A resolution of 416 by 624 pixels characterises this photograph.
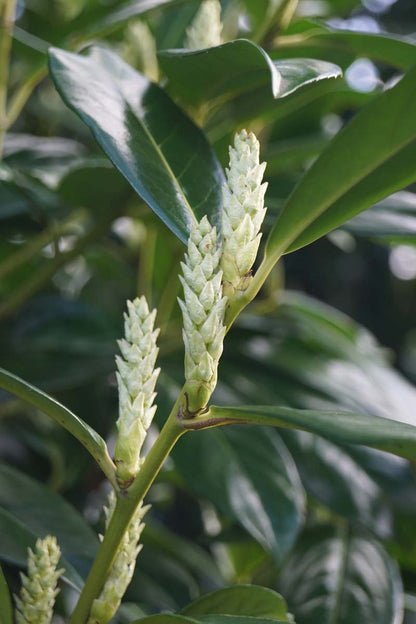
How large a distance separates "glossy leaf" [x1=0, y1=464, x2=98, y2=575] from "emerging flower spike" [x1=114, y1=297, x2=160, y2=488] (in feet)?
0.64

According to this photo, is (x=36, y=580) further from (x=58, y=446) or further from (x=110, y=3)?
(x=110, y=3)

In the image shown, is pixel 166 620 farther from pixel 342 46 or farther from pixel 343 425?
pixel 342 46

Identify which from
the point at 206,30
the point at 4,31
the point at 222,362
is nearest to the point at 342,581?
the point at 222,362

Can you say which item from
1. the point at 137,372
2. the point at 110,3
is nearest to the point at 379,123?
the point at 137,372

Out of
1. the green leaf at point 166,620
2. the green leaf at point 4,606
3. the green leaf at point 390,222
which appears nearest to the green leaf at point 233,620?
the green leaf at point 166,620

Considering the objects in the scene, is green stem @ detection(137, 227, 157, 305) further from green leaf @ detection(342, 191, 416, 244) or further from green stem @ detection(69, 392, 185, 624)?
green stem @ detection(69, 392, 185, 624)

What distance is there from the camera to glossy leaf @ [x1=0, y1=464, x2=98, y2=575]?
21.8 inches

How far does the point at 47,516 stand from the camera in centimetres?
59

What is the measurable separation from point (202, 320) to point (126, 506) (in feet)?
0.38

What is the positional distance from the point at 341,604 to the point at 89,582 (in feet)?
1.32

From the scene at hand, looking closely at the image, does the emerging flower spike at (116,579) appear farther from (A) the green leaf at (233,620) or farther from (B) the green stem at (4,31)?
(B) the green stem at (4,31)

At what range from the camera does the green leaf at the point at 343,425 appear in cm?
31

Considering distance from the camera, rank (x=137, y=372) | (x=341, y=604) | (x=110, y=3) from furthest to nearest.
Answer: (x=110, y=3)
(x=341, y=604)
(x=137, y=372)

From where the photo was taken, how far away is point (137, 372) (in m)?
0.38
